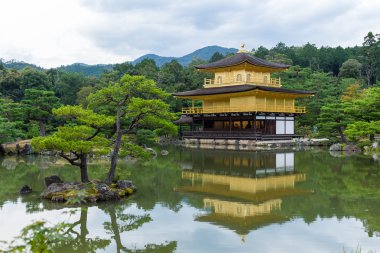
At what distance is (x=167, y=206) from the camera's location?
36.6 ft

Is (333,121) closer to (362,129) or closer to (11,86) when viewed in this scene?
(362,129)

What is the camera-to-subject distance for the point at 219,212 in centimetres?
1030

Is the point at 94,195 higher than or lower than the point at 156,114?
lower

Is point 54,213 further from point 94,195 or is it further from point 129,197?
point 129,197

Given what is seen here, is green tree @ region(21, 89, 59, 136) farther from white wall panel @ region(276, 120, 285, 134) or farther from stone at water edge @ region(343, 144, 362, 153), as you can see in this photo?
stone at water edge @ region(343, 144, 362, 153)

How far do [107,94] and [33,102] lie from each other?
19.9 metres

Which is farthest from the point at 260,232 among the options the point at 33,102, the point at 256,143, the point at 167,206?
the point at 33,102

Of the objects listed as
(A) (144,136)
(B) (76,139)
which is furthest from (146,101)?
(A) (144,136)

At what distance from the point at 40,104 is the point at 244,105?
54.6ft

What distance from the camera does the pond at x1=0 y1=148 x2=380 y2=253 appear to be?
781 centimetres

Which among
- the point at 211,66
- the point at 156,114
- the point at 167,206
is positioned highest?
the point at 211,66

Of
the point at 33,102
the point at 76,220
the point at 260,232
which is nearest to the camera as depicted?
the point at 260,232

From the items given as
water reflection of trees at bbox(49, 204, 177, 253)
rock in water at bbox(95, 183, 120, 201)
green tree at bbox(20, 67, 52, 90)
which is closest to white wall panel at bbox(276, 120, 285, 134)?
green tree at bbox(20, 67, 52, 90)

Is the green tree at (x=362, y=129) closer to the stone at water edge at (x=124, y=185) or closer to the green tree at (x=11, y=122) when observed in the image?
the stone at water edge at (x=124, y=185)
